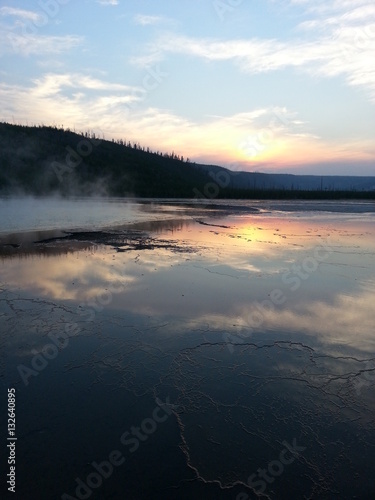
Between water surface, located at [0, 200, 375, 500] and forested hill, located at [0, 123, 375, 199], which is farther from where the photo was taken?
forested hill, located at [0, 123, 375, 199]

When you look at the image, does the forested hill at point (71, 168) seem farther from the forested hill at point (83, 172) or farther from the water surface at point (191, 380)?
the water surface at point (191, 380)

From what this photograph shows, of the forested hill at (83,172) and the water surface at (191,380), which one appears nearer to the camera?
the water surface at (191,380)

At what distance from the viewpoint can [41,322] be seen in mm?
6027

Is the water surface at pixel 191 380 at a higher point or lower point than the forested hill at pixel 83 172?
lower

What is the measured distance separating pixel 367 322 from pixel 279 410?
124 inches

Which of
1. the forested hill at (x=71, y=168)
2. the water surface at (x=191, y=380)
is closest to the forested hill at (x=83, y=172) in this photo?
the forested hill at (x=71, y=168)

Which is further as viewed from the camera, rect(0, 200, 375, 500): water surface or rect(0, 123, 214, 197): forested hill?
rect(0, 123, 214, 197): forested hill

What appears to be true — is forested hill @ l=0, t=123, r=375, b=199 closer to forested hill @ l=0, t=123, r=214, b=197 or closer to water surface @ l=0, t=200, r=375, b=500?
forested hill @ l=0, t=123, r=214, b=197

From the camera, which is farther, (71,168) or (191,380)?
(71,168)

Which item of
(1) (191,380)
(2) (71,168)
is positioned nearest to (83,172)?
(2) (71,168)

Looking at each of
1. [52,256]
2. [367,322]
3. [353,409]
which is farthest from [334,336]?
[52,256]

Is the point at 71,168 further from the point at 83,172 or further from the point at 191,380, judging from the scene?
the point at 191,380

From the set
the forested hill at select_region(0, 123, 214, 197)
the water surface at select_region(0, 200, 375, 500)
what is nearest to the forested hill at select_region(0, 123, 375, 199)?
the forested hill at select_region(0, 123, 214, 197)

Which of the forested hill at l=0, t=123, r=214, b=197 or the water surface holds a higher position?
the forested hill at l=0, t=123, r=214, b=197
